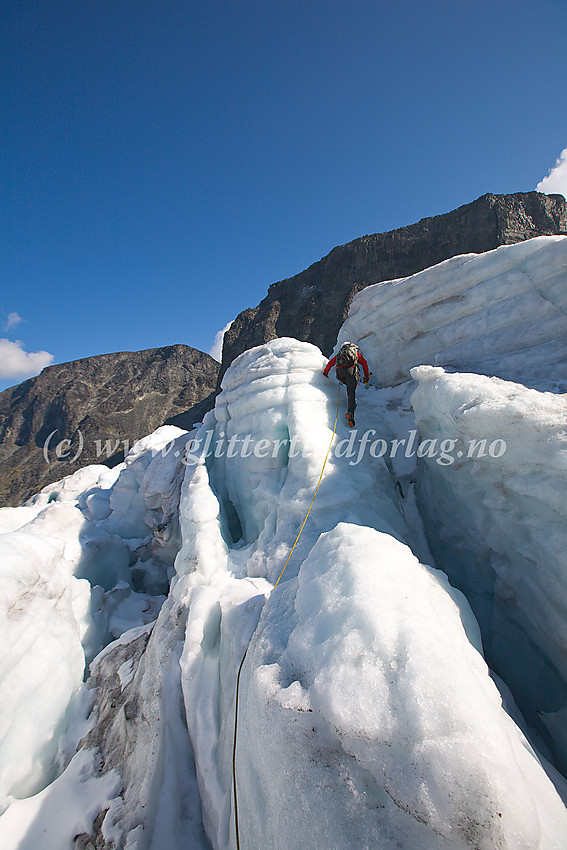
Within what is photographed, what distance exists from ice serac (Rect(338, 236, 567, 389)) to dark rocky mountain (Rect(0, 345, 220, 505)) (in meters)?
23.8

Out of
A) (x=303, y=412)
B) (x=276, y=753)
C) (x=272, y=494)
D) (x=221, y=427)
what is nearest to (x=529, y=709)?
(x=276, y=753)

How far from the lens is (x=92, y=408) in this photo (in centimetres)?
3394

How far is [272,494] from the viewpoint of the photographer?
4.18m

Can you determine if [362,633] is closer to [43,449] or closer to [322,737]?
[322,737]

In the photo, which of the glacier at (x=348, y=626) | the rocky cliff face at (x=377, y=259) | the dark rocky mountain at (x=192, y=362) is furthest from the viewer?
the dark rocky mountain at (x=192, y=362)

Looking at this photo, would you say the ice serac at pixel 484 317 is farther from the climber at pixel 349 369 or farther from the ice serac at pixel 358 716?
the ice serac at pixel 358 716

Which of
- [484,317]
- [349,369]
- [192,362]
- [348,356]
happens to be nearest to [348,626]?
[349,369]

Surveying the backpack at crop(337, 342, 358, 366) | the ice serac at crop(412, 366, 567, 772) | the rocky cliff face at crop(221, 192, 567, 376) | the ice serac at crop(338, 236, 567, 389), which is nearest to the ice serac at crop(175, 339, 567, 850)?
the ice serac at crop(412, 366, 567, 772)

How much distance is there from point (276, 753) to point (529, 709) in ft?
6.63

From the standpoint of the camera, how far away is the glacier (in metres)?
1.35

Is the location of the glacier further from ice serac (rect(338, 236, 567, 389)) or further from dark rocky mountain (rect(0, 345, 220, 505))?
dark rocky mountain (rect(0, 345, 220, 505))

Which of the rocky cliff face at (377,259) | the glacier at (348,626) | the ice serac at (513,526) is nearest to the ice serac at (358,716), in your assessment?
the glacier at (348,626)

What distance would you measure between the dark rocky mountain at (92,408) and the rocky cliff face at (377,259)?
28.6 ft

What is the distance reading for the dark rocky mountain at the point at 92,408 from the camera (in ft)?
98.0
